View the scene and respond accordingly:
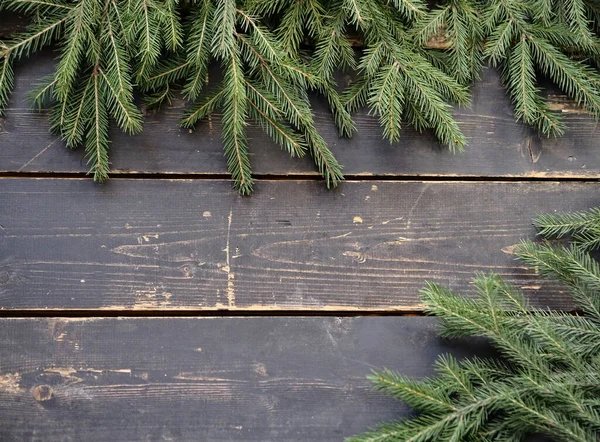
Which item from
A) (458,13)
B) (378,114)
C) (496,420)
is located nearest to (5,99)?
(378,114)

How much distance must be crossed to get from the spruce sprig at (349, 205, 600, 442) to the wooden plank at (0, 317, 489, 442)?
6cm

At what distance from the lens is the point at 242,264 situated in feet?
3.07

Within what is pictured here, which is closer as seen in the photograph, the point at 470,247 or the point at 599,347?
the point at 599,347

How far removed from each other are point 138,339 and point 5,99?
0.43 meters

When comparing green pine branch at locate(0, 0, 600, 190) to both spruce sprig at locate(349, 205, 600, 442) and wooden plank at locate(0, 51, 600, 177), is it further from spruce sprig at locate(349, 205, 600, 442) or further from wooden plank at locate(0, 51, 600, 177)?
spruce sprig at locate(349, 205, 600, 442)

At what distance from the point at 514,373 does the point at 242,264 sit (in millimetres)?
447

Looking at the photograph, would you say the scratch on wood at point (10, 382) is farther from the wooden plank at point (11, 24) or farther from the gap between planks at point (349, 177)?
the wooden plank at point (11, 24)

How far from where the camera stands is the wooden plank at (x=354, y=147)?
36.8 inches

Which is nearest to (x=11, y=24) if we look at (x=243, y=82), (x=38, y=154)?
(x=38, y=154)

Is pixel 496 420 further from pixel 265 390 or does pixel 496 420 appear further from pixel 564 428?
pixel 265 390

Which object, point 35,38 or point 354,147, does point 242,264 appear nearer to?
point 354,147

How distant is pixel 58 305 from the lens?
91 centimetres

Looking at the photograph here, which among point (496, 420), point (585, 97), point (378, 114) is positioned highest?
point (585, 97)

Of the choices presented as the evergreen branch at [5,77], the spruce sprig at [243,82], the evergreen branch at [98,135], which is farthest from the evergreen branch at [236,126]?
the evergreen branch at [5,77]
